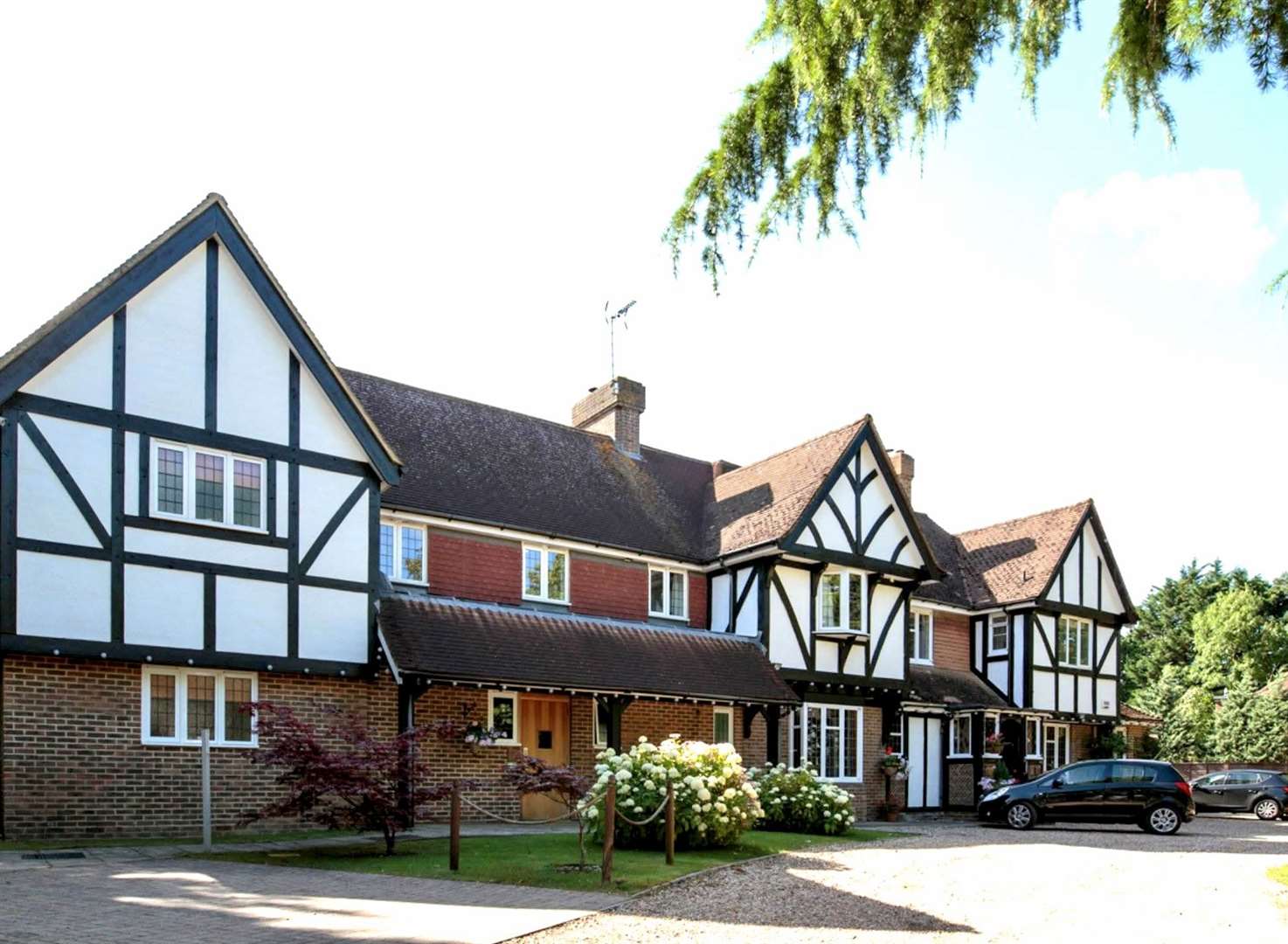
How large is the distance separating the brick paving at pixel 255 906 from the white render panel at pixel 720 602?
47.5 ft

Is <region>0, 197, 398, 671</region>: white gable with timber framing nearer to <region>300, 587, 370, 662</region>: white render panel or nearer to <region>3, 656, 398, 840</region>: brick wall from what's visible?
<region>300, 587, 370, 662</region>: white render panel

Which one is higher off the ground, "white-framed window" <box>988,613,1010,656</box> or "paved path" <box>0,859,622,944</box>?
"white-framed window" <box>988,613,1010,656</box>

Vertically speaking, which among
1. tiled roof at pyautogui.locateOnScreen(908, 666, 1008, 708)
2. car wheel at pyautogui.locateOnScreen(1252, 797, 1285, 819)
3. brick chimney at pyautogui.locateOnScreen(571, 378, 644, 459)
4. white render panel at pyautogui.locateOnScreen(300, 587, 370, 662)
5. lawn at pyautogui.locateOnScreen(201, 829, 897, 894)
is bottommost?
car wheel at pyautogui.locateOnScreen(1252, 797, 1285, 819)

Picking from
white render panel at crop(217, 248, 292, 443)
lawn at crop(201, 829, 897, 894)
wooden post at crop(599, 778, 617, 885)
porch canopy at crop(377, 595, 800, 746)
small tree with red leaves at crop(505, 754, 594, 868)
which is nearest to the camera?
wooden post at crop(599, 778, 617, 885)

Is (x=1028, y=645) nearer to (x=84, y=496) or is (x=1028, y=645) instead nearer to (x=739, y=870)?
(x=739, y=870)

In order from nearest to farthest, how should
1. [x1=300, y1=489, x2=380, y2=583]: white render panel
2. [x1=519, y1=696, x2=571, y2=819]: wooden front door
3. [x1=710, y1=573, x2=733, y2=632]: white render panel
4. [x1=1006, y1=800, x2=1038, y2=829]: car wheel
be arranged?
1. [x1=300, y1=489, x2=380, y2=583]: white render panel
2. [x1=519, y1=696, x2=571, y2=819]: wooden front door
3. [x1=1006, y1=800, x2=1038, y2=829]: car wheel
4. [x1=710, y1=573, x2=733, y2=632]: white render panel

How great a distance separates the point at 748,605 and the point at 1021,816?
281 inches

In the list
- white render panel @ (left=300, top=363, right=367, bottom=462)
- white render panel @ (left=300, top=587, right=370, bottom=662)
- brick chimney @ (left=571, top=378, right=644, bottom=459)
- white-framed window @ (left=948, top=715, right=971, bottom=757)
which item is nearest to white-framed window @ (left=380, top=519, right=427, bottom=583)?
white render panel @ (left=300, top=587, right=370, bottom=662)

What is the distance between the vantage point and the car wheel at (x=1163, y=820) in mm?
22609

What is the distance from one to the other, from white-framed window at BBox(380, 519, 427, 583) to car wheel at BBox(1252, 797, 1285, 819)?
75.1 ft

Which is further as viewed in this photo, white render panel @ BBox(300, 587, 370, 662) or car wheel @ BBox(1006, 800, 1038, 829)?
car wheel @ BBox(1006, 800, 1038, 829)

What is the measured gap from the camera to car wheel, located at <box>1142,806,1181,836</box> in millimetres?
22609

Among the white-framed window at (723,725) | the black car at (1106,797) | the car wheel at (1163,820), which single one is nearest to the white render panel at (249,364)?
the white-framed window at (723,725)

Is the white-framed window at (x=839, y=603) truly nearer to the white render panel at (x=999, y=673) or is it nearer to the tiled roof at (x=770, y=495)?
the tiled roof at (x=770, y=495)
